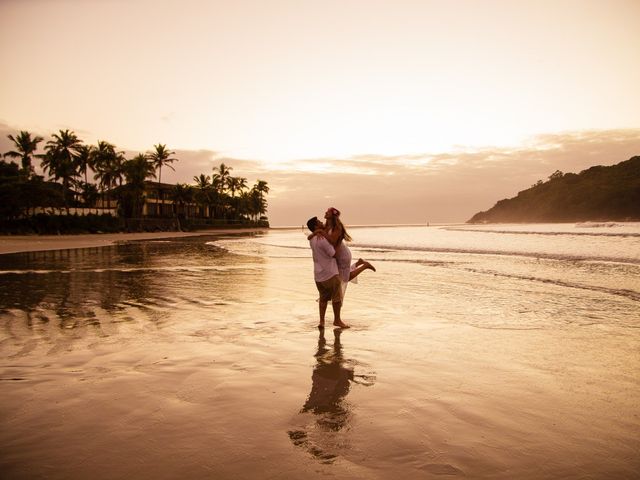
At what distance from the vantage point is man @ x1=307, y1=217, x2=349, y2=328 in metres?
6.82

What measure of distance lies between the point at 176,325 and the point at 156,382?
9.05 ft

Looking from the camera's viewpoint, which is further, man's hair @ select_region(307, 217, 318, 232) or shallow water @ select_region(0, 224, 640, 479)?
man's hair @ select_region(307, 217, 318, 232)

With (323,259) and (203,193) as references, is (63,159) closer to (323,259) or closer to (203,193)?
(203,193)

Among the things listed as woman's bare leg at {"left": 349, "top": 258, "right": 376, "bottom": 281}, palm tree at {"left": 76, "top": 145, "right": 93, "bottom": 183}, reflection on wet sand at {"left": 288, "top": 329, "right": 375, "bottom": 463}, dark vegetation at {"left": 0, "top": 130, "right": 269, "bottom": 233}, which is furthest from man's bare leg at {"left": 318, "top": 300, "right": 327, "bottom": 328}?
palm tree at {"left": 76, "top": 145, "right": 93, "bottom": 183}

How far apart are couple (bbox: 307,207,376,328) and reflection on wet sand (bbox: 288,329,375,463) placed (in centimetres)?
137

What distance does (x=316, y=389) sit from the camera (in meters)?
4.18

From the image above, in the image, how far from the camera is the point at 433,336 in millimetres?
6363

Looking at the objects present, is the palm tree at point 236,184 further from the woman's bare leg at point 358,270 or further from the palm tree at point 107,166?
the woman's bare leg at point 358,270

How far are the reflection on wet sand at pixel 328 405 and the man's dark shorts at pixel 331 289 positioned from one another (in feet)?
4.45

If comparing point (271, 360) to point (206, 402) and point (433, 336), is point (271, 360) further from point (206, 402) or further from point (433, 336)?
point (433, 336)

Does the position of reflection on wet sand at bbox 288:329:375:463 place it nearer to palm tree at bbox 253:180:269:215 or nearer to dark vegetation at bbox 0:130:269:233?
dark vegetation at bbox 0:130:269:233

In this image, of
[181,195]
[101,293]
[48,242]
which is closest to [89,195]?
[181,195]

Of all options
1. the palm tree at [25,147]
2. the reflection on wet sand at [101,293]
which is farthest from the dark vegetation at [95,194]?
the reflection on wet sand at [101,293]

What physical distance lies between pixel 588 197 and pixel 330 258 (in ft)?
426
